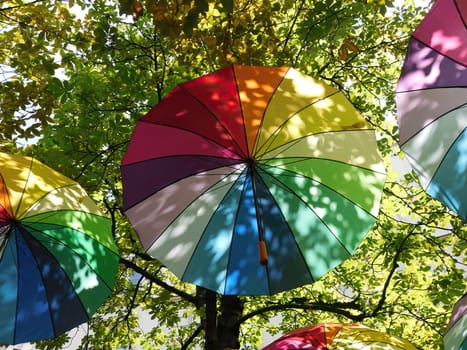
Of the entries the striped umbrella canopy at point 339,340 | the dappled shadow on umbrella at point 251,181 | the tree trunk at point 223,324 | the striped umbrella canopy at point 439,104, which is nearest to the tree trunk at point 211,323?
the tree trunk at point 223,324

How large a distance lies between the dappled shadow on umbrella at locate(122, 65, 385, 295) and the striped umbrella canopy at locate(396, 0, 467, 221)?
0.48m

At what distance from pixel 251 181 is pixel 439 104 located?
53.1 inches

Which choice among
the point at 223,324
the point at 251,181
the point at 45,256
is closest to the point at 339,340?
the point at 251,181

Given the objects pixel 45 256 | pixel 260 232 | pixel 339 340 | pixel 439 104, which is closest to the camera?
pixel 439 104

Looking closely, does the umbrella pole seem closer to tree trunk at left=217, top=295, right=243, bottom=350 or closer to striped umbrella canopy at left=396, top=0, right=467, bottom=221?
striped umbrella canopy at left=396, top=0, right=467, bottom=221

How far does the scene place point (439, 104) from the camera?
2.85 meters

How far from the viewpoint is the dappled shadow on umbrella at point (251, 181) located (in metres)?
3.14

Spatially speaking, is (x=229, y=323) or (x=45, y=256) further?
(x=229, y=323)

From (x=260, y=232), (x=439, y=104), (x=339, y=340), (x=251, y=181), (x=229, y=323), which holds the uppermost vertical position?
(x=229, y=323)

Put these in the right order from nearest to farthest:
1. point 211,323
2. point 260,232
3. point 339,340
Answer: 1. point 260,232
2. point 339,340
3. point 211,323

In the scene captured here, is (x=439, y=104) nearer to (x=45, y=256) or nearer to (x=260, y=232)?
(x=260, y=232)

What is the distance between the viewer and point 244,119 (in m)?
3.24

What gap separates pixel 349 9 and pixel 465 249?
4.10 m

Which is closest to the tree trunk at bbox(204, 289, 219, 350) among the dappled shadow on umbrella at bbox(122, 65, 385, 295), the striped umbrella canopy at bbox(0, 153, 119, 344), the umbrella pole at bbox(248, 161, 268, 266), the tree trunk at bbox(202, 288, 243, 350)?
the tree trunk at bbox(202, 288, 243, 350)
